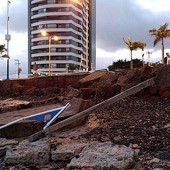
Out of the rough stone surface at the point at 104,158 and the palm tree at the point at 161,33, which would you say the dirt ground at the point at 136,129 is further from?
the palm tree at the point at 161,33

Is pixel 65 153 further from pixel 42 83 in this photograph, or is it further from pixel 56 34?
pixel 56 34

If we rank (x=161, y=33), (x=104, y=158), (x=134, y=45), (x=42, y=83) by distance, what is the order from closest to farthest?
1. (x=104, y=158)
2. (x=42, y=83)
3. (x=161, y=33)
4. (x=134, y=45)

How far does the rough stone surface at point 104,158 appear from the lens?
5.41 metres

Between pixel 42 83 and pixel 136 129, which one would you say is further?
pixel 42 83

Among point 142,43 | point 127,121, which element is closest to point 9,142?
point 127,121

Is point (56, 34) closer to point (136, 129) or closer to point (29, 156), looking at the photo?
point (136, 129)

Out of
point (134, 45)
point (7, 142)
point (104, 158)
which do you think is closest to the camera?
point (104, 158)

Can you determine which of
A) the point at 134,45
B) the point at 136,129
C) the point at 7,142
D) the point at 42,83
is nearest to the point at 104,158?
the point at 136,129

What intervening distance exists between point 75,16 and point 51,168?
311 feet

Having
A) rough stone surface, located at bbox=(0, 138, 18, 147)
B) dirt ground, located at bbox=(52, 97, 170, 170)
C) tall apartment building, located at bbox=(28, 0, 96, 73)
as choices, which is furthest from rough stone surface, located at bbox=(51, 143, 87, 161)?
tall apartment building, located at bbox=(28, 0, 96, 73)

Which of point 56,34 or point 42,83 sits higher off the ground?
point 56,34

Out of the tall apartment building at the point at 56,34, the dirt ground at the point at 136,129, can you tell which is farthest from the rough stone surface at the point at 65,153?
the tall apartment building at the point at 56,34

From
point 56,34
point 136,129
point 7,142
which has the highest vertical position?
point 56,34

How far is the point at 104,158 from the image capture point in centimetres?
566
